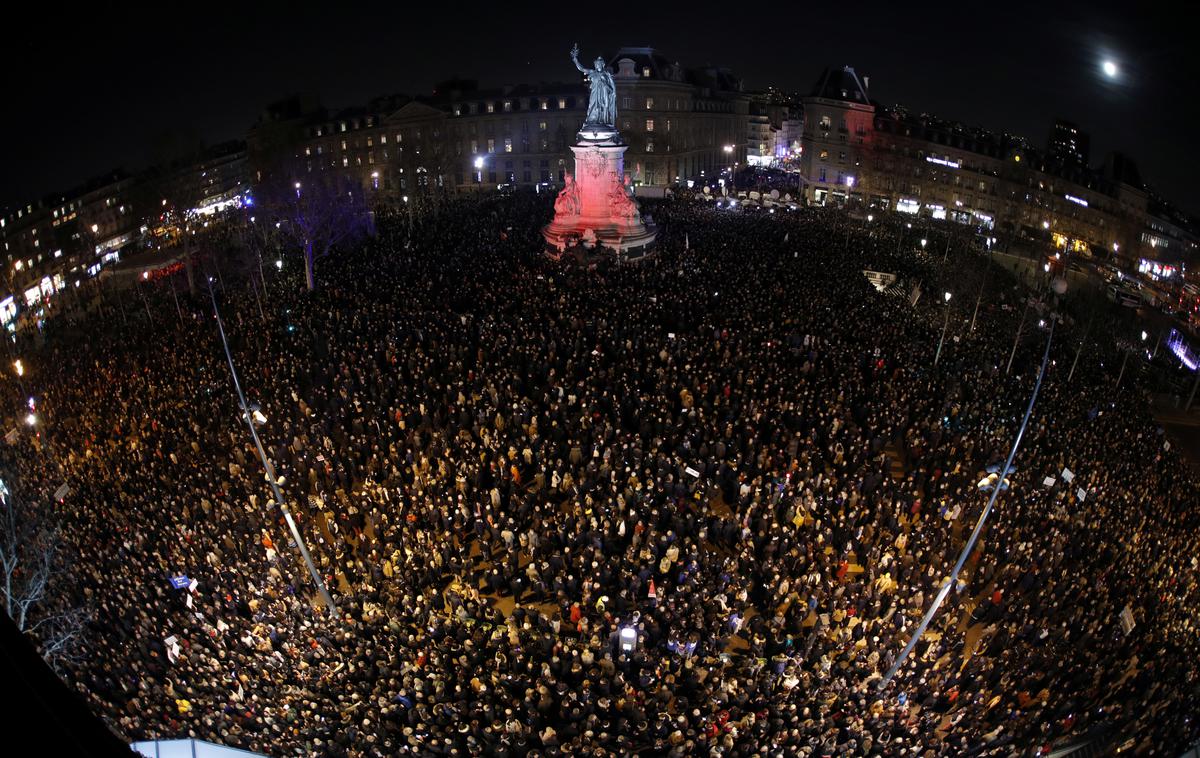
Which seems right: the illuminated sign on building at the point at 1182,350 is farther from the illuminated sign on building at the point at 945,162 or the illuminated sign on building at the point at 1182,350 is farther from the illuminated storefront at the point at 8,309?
the illuminated storefront at the point at 8,309

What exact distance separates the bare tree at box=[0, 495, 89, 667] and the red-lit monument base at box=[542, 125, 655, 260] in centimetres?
2843

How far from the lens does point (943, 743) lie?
10766 millimetres

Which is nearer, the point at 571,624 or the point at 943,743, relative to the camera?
the point at 943,743

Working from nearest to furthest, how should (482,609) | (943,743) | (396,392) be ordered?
1. (943,743)
2. (482,609)
3. (396,392)

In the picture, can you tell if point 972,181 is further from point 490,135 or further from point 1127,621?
point 1127,621

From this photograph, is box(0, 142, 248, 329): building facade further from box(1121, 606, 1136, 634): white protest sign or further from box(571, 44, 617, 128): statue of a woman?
box(1121, 606, 1136, 634): white protest sign

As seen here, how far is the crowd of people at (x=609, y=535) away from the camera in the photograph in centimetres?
1133

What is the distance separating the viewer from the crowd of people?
37.2 feet

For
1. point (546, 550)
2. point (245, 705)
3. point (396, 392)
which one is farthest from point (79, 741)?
point (396, 392)

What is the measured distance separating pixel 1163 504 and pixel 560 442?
1604 cm

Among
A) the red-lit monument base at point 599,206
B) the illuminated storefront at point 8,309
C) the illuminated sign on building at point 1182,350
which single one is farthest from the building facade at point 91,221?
the illuminated sign on building at point 1182,350

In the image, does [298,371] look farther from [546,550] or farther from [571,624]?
[571,624]

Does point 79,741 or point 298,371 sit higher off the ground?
point 79,741

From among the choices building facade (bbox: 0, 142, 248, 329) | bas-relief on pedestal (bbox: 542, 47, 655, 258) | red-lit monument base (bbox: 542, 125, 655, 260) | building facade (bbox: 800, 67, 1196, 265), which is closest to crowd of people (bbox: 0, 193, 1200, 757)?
red-lit monument base (bbox: 542, 125, 655, 260)
